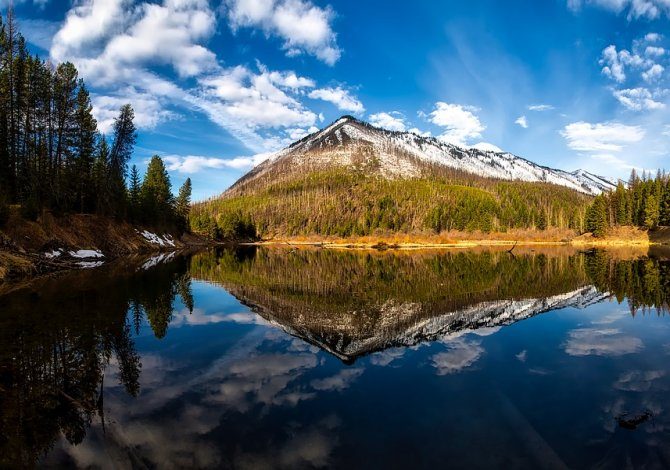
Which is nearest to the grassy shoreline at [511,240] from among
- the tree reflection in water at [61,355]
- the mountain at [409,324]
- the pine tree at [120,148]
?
the pine tree at [120,148]

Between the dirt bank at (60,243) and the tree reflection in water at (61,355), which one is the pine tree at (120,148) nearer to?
the dirt bank at (60,243)

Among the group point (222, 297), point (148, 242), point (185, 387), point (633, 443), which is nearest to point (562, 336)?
point (633, 443)

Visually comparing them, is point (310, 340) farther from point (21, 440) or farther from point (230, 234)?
point (230, 234)

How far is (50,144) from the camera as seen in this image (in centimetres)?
4234

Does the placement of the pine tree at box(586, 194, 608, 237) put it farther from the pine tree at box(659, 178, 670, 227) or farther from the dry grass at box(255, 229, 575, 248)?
the pine tree at box(659, 178, 670, 227)

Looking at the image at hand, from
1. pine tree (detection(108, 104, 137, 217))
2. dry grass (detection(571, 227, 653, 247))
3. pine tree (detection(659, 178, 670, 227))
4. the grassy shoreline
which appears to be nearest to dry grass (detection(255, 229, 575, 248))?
the grassy shoreline

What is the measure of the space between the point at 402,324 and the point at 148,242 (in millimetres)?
59917

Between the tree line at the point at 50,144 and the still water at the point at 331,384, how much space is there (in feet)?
84.5

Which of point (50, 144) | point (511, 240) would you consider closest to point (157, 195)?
point (50, 144)

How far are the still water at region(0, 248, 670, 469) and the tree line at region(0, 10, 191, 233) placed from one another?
25749mm

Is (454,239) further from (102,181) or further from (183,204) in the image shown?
(102,181)

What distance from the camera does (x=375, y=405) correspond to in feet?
27.4

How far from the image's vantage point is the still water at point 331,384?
21.2 feet

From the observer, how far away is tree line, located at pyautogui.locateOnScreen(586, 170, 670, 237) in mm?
94625
